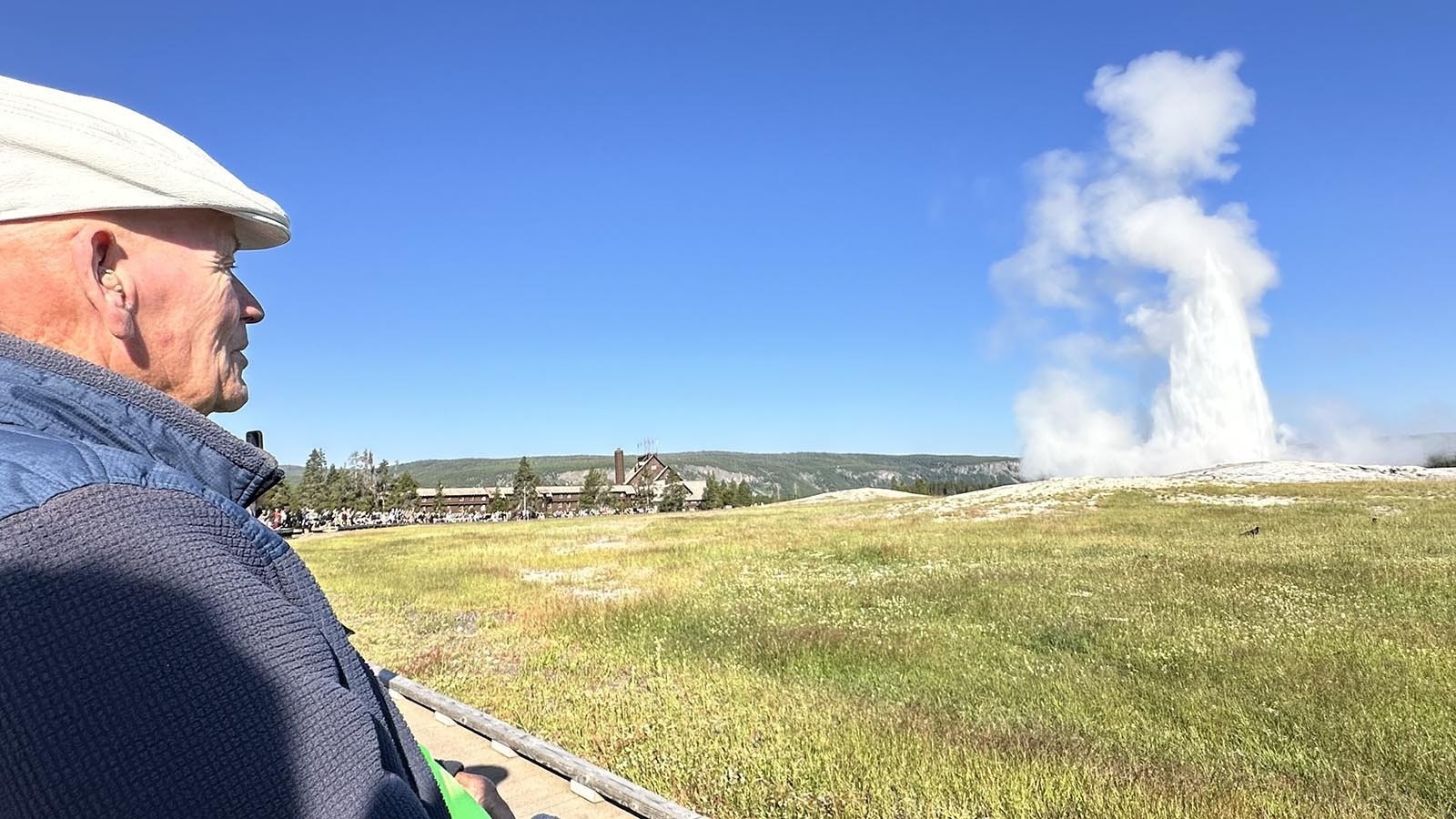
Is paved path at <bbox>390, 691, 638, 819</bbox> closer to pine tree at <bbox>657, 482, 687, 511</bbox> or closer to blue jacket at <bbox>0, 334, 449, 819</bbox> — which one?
blue jacket at <bbox>0, 334, 449, 819</bbox>

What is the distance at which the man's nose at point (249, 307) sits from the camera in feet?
5.77

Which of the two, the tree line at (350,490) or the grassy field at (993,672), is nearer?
the grassy field at (993,672)

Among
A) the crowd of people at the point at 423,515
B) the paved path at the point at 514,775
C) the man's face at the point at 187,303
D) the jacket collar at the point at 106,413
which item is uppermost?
the man's face at the point at 187,303

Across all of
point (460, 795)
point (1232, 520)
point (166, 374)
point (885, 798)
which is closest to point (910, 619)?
point (885, 798)

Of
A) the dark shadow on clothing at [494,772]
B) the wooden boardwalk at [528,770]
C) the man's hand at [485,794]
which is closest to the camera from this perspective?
the man's hand at [485,794]

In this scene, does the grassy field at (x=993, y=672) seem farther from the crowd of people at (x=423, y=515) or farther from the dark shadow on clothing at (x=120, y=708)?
the crowd of people at (x=423, y=515)

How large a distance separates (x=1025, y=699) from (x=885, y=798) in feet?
12.0

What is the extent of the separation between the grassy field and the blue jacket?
20.5 feet

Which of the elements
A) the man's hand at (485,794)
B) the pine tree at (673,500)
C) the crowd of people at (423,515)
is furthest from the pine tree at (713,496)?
the man's hand at (485,794)

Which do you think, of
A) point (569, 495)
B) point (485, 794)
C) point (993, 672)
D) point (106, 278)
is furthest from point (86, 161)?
point (569, 495)

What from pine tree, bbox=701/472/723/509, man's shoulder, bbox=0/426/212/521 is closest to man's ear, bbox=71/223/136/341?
man's shoulder, bbox=0/426/212/521

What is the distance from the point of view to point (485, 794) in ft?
12.5

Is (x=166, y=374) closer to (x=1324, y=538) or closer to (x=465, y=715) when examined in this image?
(x=465, y=715)

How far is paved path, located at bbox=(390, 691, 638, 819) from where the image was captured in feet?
21.3
